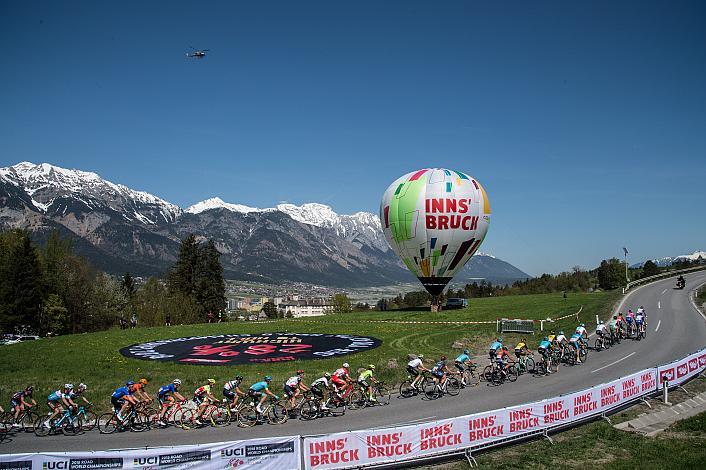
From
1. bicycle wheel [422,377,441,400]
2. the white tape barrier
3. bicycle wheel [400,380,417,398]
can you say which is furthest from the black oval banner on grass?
the white tape barrier

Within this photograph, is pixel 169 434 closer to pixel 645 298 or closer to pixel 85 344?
pixel 85 344

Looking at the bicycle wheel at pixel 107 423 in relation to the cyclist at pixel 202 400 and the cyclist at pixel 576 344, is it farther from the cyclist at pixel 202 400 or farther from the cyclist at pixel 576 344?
the cyclist at pixel 576 344

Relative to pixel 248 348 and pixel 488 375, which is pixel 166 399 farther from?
pixel 248 348

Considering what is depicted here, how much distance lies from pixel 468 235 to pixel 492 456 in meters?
45.8

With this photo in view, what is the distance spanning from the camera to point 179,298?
90.8 meters

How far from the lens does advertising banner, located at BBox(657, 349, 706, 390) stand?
2666cm

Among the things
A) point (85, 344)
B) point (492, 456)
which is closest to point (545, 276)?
point (85, 344)

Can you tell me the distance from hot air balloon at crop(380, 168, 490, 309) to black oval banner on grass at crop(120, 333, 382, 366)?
1735cm

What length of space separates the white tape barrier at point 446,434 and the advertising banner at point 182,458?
79 centimetres

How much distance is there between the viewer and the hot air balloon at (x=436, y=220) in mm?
61656

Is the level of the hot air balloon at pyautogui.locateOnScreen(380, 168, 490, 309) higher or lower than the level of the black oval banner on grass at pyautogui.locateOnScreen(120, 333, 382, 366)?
higher

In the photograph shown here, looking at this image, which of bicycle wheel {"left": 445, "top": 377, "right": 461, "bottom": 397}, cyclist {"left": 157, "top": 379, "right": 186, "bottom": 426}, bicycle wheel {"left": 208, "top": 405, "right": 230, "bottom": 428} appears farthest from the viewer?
bicycle wheel {"left": 445, "top": 377, "right": 461, "bottom": 397}

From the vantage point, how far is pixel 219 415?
22578 millimetres

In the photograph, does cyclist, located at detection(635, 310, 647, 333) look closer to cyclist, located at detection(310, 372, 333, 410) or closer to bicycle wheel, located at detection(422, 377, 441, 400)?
bicycle wheel, located at detection(422, 377, 441, 400)
